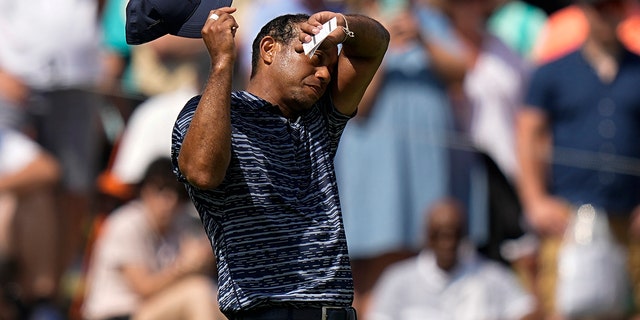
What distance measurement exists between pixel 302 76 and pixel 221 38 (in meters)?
0.36

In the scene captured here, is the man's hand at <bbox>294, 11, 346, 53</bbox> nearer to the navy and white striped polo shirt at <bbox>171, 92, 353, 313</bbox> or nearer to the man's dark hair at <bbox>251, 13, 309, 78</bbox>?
the man's dark hair at <bbox>251, 13, 309, 78</bbox>

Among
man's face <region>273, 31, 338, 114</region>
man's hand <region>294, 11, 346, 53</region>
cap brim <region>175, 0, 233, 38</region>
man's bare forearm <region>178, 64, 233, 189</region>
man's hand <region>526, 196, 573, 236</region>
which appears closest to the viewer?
man's bare forearm <region>178, 64, 233, 189</region>

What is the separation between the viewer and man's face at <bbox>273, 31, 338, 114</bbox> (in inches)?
180

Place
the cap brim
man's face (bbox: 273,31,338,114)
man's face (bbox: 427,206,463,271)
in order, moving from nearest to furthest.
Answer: man's face (bbox: 273,31,338,114)
the cap brim
man's face (bbox: 427,206,463,271)

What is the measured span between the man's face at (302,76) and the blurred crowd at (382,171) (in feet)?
12.2

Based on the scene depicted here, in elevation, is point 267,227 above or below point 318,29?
below

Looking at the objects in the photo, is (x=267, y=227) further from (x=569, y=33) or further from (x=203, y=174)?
(x=569, y=33)

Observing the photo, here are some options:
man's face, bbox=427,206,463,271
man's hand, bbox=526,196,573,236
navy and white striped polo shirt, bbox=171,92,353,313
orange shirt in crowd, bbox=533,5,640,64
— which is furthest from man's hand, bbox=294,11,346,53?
orange shirt in crowd, bbox=533,5,640,64

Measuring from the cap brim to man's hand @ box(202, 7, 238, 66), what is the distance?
0.97 feet

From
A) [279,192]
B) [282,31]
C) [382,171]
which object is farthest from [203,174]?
[382,171]

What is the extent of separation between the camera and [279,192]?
Answer: 14.8ft

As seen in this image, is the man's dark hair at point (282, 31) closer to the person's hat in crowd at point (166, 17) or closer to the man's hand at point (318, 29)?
the man's hand at point (318, 29)

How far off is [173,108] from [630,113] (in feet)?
9.15

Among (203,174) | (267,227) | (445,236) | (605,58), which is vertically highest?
(203,174)
